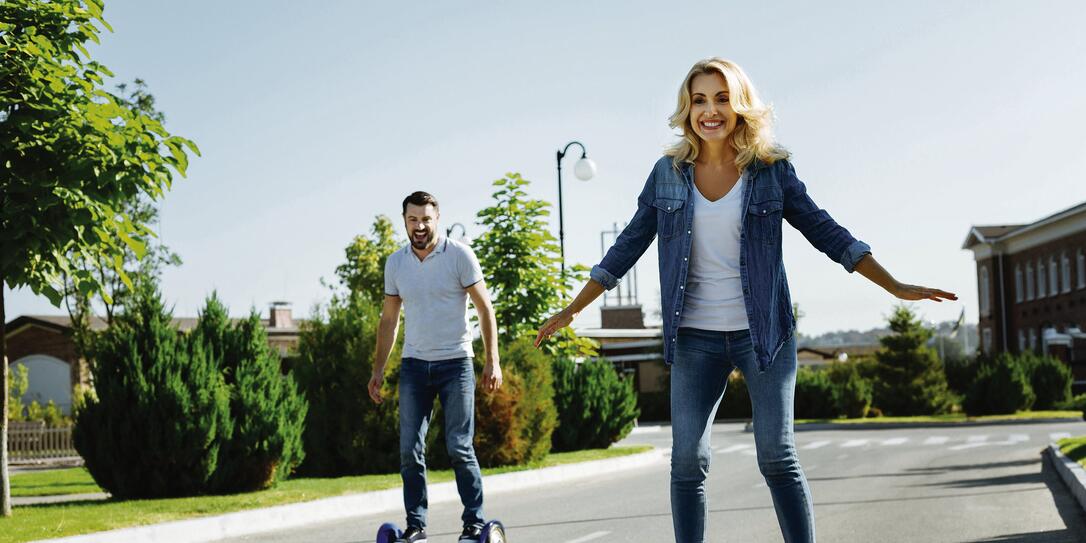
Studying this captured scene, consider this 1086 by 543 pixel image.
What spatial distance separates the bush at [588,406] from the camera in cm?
2422

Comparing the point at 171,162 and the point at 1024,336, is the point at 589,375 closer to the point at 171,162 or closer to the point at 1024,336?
the point at 171,162

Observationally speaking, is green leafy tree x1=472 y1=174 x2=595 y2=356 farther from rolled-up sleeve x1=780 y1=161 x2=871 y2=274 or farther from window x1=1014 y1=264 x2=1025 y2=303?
window x1=1014 y1=264 x2=1025 y2=303

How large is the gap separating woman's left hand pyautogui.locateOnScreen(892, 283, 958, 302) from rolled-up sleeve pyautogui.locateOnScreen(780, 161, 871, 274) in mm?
242

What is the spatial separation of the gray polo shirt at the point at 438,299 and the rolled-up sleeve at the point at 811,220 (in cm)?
285

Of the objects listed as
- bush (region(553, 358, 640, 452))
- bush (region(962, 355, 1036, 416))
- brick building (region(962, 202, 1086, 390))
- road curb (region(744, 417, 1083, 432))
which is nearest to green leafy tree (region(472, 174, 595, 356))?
bush (region(553, 358, 640, 452))

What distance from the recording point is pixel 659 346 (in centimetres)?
6391

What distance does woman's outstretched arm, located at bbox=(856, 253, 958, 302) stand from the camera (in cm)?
443

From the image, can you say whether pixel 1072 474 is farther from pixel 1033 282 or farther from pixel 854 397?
pixel 1033 282

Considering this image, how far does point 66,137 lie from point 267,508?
3.73m

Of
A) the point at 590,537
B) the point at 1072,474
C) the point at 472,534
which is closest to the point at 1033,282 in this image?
the point at 1072,474

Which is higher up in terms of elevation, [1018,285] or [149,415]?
[1018,285]

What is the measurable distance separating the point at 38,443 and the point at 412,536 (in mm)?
26319

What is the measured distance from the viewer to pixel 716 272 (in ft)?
15.1

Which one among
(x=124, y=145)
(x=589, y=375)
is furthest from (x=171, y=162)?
(x=589, y=375)
